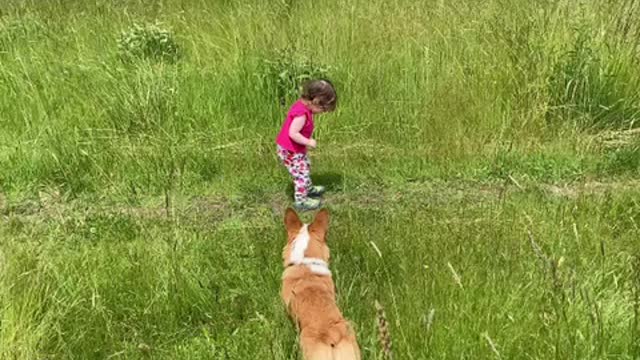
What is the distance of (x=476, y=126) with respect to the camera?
629 cm

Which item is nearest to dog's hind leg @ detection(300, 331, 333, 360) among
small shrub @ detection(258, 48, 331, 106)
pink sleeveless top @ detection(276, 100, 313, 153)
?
pink sleeveless top @ detection(276, 100, 313, 153)

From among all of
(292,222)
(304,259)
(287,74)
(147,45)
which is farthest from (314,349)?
(147,45)

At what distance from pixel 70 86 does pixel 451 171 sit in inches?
147

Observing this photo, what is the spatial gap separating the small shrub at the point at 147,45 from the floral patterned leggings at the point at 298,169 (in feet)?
7.52

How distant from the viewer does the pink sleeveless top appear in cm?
515

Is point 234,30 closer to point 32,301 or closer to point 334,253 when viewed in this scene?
point 334,253

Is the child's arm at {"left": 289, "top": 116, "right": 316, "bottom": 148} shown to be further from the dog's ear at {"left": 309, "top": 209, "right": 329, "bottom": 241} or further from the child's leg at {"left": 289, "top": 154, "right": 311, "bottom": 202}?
the dog's ear at {"left": 309, "top": 209, "right": 329, "bottom": 241}

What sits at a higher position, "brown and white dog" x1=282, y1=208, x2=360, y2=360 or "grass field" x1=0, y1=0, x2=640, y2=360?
"brown and white dog" x1=282, y1=208, x2=360, y2=360

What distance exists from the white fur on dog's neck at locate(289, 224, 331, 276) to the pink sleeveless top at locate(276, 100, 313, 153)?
1588mm

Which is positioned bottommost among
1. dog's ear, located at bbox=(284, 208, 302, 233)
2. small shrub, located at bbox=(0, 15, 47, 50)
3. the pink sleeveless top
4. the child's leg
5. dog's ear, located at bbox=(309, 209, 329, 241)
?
the child's leg

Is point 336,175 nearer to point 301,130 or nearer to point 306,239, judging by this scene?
point 301,130

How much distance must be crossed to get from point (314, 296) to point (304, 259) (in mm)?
350

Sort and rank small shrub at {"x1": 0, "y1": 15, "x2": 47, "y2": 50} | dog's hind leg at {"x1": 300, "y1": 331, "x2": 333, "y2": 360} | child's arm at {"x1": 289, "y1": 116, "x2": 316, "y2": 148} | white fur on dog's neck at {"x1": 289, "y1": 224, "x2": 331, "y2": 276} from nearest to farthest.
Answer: dog's hind leg at {"x1": 300, "y1": 331, "x2": 333, "y2": 360}, white fur on dog's neck at {"x1": 289, "y1": 224, "x2": 331, "y2": 276}, child's arm at {"x1": 289, "y1": 116, "x2": 316, "y2": 148}, small shrub at {"x1": 0, "y1": 15, "x2": 47, "y2": 50}

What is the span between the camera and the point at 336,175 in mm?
5820
